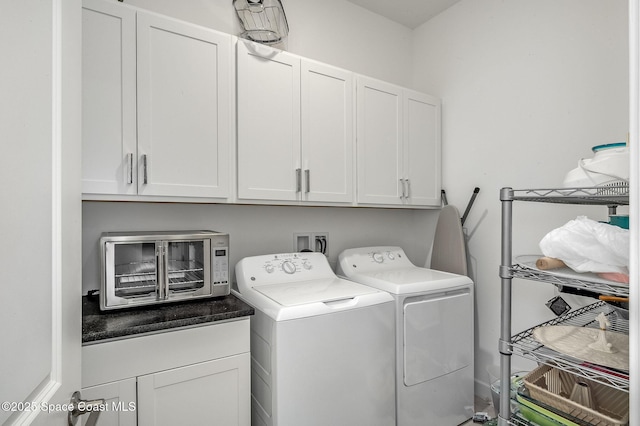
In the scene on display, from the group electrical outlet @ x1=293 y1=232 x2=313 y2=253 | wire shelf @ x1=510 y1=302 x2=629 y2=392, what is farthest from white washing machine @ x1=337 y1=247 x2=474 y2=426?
wire shelf @ x1=510 y1=302 x2=629 y2=392

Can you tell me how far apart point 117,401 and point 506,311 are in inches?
62.8

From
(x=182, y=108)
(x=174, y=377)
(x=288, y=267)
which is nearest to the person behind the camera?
(x=174, y=377)

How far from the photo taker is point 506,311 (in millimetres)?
1429

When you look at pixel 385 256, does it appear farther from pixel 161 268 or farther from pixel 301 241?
pixel 161 268

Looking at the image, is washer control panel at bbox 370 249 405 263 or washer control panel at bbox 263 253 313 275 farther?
washer control panel at bbox 370 249 405 263

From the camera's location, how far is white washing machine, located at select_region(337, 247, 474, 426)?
72.9 inches

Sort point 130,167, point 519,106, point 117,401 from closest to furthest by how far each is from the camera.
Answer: point 117,401, point 130,167, point 519,106

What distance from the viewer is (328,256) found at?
2508mm

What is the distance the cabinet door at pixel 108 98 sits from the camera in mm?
1431

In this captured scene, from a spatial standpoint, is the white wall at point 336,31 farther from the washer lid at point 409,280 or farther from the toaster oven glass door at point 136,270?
the washer lid at point 409,280

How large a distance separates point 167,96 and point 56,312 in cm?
126

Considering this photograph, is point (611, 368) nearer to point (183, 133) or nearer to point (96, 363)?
point (96, 363)

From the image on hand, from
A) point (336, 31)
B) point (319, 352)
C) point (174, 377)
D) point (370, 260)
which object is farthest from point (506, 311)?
point (336, 31)

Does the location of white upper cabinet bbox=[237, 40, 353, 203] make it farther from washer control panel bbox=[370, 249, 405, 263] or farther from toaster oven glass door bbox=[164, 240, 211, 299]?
washer control panel bbox=[370, 249, 405, 263]
